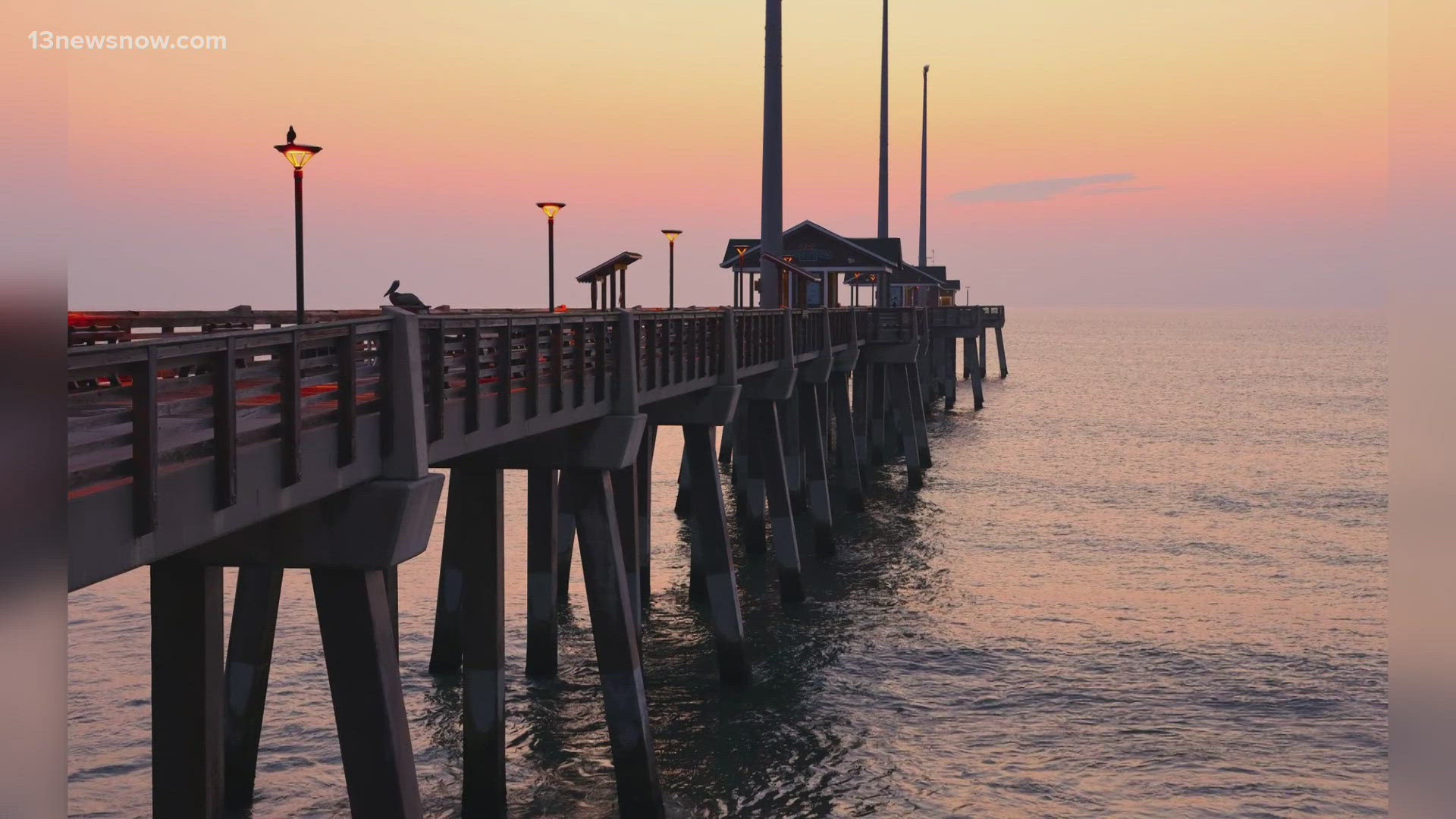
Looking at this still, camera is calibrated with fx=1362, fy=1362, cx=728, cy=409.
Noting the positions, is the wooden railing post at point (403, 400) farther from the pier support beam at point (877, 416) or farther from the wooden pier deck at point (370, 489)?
the pier support beam at point (877, 416)

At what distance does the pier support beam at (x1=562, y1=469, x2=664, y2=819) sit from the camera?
1320cm

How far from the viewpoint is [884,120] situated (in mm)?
59500

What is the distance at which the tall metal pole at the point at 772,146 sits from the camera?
30625 millimetres

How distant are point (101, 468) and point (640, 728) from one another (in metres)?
8.38

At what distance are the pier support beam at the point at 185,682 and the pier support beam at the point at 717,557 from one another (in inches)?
363

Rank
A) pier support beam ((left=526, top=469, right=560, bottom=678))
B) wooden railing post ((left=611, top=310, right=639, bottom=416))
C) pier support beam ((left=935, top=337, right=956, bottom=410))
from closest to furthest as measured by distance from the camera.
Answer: wooden railing post ((left=611, top=310, right=639, bottom=416)) → pier support beam ((left=526, top=469, right=560, bottom=678)) → pier support beam ((left=935, top=337, right=956, bottom=410))

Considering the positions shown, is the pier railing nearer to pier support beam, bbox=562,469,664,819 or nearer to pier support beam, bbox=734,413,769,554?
pier support beam, bbox=562,469,664,819

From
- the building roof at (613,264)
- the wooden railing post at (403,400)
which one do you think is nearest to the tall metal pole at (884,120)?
the building roof at (613,264)

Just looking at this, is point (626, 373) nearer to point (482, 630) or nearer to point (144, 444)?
point (482, 630)

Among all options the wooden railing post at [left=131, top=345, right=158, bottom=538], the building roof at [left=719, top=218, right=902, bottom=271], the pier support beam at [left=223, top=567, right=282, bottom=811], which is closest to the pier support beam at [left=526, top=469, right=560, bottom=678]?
the pier support beam at [left=223, top=567, right=282, bottom=811]

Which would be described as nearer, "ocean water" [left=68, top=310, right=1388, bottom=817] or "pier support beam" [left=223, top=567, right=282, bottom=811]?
"pier support beam" [left=223, top=567, right=282, bottom=811]

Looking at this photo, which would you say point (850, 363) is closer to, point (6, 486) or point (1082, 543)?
point (1082, 543)

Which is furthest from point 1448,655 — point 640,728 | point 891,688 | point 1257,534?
Answer: point 1257,534

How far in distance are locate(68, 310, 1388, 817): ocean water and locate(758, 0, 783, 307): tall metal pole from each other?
666 cm
